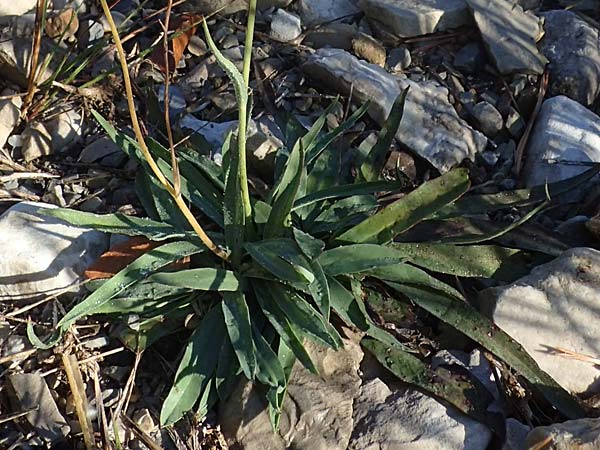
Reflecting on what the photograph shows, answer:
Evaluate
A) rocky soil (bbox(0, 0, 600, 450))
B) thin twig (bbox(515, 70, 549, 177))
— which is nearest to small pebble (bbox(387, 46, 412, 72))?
rocky soil (bbox(0, 0, 600, 450))

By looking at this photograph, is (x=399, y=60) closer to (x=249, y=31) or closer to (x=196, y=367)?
(x=249, y=31)

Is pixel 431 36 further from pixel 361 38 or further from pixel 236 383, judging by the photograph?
pixel 236 383

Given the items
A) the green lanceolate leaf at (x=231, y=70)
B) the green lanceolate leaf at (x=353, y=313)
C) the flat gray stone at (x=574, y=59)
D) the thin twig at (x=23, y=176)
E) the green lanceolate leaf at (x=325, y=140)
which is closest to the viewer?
the green lanceolate leaf at (x=231, y=70)

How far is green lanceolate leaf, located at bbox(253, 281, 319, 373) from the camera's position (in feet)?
7.11

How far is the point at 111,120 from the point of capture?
9.46ft

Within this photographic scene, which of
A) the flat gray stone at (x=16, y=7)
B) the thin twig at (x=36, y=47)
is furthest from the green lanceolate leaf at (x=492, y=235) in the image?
the flat gray stone at (x=16, y=7)

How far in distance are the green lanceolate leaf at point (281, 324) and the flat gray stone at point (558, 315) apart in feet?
1.82

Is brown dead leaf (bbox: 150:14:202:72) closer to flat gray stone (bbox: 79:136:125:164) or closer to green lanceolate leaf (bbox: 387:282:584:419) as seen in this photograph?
flat gray stone (bbox: 79:136:125:164)

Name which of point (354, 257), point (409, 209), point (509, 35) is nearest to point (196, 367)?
point (354, 257)

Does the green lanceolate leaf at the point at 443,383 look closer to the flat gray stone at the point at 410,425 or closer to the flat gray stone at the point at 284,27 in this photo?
the flat gray stone at the point at 410,425

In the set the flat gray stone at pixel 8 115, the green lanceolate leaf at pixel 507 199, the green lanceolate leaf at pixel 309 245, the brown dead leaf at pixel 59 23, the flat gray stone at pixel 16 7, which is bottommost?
the green lanceolate leaf at pixel 507 199

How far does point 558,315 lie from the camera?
7.70 ft

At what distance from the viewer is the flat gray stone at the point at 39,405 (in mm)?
2199

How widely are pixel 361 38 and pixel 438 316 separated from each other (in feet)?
4.08
